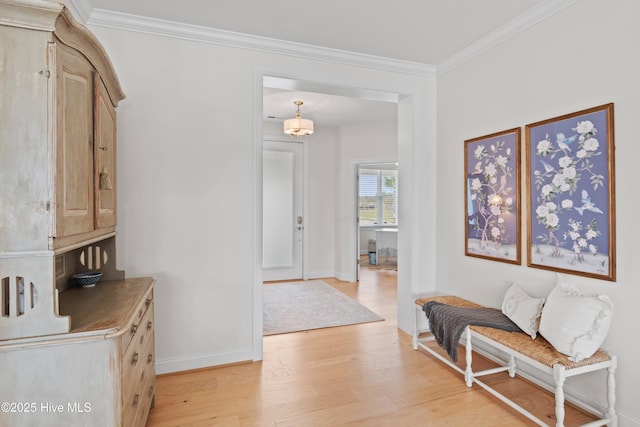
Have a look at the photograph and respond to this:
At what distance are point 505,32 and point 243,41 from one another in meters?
2.00

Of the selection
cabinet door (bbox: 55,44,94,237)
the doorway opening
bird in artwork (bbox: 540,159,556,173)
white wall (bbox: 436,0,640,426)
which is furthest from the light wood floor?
the doorway opening

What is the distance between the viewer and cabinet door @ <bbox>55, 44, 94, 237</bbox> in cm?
131

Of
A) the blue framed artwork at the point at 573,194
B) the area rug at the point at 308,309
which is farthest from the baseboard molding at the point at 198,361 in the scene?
the blue framed artwork at the point at 573,194

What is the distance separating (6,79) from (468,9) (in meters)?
2.58

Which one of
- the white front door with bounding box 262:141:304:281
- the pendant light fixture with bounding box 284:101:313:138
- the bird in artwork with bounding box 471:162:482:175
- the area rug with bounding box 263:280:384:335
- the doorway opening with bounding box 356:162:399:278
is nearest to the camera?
the bird in artwork with bounding box 471:162:482:175

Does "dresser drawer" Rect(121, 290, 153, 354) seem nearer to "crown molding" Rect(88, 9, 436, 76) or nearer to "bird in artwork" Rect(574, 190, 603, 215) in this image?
"crown molding" Rect(88, 9, 436, 76)

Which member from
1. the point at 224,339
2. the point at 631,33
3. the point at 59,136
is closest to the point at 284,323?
the point at 224,339

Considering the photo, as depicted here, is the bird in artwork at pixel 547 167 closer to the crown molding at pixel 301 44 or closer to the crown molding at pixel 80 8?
the crown molding at pixel 301 44

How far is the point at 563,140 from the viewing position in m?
2.18

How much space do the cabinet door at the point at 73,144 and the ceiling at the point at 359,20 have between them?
111 centimetres

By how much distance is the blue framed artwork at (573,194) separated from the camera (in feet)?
6.41

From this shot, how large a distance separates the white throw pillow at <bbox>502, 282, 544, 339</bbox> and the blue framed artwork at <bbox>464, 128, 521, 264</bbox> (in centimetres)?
26

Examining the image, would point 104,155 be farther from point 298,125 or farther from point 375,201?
point 375,201

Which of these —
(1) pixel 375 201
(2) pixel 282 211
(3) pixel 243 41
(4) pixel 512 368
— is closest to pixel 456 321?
(4) pixel 512 368
